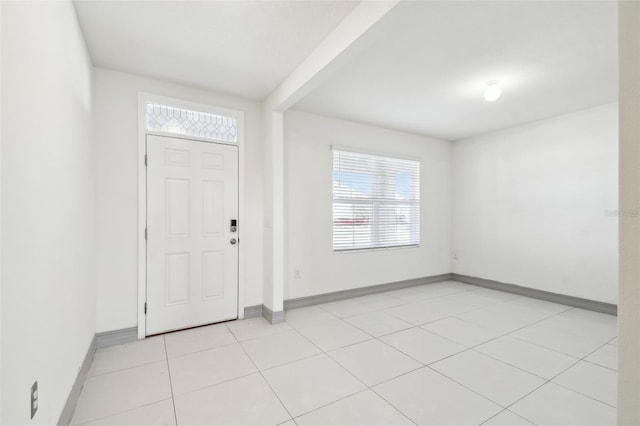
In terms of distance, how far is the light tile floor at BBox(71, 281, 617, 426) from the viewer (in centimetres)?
176

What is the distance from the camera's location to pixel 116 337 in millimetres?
2711

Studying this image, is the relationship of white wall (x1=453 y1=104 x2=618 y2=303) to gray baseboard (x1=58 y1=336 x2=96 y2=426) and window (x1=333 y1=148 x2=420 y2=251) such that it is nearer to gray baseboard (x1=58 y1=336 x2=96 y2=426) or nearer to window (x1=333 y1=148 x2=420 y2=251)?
window (x1=333 y1=148 x2=420 y2=251)

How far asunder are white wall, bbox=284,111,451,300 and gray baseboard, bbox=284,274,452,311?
0.06 m

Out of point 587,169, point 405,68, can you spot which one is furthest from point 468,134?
point 405,68

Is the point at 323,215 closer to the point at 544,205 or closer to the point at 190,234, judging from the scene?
the point at 190,234

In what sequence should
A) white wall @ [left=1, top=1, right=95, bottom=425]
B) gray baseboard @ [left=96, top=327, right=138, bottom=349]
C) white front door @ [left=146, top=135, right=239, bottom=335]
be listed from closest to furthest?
white wall @ [left=1, top=1, right=95, bottom=425] → gray baseboard @ [left=96, top=327, right=138, bottom=349] → white front door @ [left=146, top=135, right=239, bottom=335]

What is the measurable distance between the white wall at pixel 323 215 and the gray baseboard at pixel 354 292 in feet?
0.21

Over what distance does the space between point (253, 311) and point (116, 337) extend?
1347 mm

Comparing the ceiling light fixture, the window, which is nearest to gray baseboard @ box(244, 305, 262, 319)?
the window

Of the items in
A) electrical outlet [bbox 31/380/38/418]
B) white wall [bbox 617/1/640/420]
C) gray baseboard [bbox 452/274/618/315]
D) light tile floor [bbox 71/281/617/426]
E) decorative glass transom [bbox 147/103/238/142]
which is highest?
decorative glass transom [bbox 147/103/238/142]

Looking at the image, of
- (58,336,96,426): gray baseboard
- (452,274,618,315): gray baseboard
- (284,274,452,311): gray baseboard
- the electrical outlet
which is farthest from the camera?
(284,274,452,311): gray baseboard

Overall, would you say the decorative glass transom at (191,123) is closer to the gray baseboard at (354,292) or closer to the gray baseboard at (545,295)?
the gray baseboard at (354,292)

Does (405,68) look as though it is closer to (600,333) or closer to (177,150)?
(177,150)

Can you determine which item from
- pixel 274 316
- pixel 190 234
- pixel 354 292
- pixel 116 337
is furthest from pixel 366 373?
pixel 116 337
